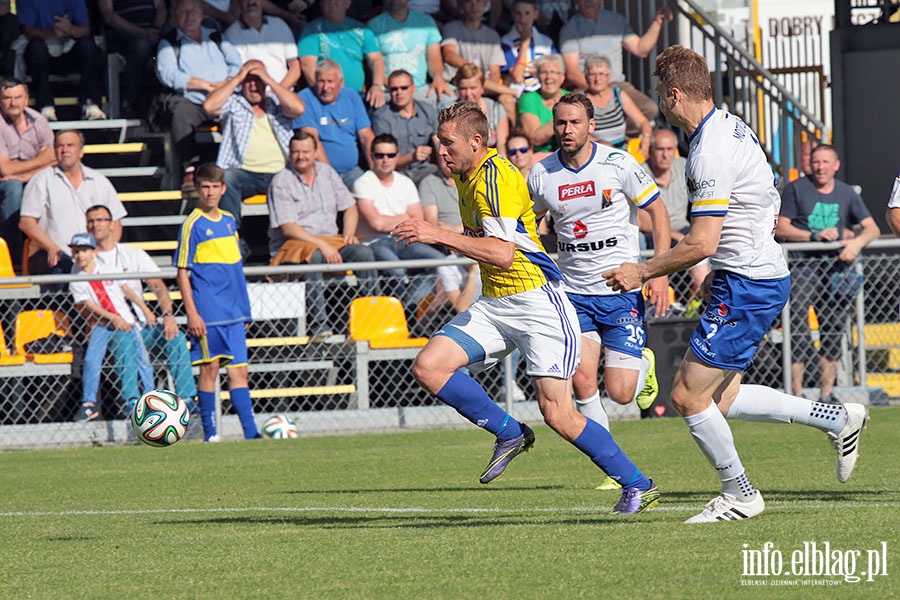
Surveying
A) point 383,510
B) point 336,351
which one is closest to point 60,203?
point 336,351

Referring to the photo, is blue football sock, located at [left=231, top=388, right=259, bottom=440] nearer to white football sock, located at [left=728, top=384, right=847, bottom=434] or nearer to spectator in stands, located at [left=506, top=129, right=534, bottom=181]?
spectator in stands, located at [left=506, top=129, right=534, bottom=181]

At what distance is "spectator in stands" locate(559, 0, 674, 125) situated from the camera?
651 inches

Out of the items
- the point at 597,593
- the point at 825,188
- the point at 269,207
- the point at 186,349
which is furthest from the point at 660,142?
the point at 597,593

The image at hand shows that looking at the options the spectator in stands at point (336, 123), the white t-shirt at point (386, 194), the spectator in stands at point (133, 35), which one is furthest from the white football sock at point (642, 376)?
the spectator in stands at point (133, 35)

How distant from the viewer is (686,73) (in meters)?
6.33

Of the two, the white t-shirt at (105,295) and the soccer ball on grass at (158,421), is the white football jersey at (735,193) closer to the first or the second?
the soccer ball on grass at (158,421)

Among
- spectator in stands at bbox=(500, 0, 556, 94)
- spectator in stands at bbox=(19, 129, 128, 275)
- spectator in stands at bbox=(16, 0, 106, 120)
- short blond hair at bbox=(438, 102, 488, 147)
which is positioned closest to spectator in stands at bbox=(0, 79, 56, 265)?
spectator in stands at bbox=(19, 129, 128, 275)

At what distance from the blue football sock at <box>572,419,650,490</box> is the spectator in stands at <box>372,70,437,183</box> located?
8.57 meters

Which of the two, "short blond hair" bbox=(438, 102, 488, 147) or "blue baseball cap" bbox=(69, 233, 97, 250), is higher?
"short blond hair" bbox=(438, 102, 488, 147)

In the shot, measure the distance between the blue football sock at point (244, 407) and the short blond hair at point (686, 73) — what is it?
22.7 feet

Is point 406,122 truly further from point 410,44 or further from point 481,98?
point 410,44

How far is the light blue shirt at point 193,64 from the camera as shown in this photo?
15.3 metres

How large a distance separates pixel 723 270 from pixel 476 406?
150 cm

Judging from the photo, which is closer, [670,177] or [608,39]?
[670,177]
